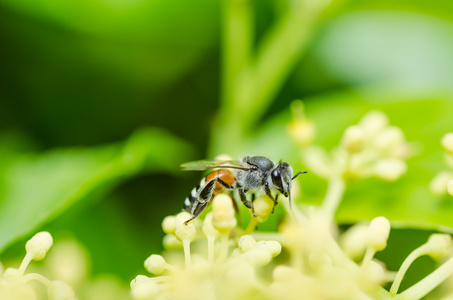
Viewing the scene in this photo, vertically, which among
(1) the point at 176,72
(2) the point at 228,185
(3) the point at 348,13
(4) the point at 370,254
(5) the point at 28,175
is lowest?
(4) the point at 370,254

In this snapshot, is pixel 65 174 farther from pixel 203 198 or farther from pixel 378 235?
pixel 378 235

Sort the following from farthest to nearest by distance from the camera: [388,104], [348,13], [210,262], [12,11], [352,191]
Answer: [348,13] < [12,11] < [388,104] < [352,191] < [210,262]

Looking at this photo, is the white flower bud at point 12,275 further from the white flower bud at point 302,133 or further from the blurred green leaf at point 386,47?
the blurred green leaf at point 386,47

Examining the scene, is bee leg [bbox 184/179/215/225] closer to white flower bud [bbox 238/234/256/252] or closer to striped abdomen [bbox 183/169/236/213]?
striped abdomen [bbox 183/169/236/213]

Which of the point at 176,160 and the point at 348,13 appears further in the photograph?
the point at 348,13

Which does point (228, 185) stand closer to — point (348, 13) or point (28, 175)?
point (28, 175)

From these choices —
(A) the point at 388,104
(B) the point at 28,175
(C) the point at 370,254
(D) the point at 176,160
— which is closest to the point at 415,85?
(A) the point at 388,104

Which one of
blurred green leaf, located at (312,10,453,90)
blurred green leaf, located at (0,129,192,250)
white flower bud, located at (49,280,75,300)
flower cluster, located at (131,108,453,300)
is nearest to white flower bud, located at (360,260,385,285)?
flower cluster, located at (131,108,453,300)
